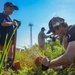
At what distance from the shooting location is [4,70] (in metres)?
2.87

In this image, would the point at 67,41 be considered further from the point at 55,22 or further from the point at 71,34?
the point at 55,22

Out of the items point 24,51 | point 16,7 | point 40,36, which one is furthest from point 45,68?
point 40,36

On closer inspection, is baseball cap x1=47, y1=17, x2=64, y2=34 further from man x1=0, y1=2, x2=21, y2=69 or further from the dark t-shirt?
man x1=0, y1=2, x2=21, y2=69

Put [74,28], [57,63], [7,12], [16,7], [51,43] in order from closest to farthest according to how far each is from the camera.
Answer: [57,63] < [74,28] < [7,12] < [16,7] < [51,43]

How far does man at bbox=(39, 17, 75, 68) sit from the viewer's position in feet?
8.44

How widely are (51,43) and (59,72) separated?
94.1 inches

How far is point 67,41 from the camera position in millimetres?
2867

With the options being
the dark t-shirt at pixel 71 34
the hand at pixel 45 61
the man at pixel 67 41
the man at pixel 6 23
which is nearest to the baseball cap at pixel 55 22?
the man at pixel 67 41

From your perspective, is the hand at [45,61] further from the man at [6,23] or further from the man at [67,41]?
the man at [6,23]

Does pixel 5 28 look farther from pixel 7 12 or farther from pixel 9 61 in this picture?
pixel 9 61

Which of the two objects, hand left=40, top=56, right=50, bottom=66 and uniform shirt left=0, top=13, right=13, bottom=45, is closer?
hand left=40, top=56, right=50, bottom=66

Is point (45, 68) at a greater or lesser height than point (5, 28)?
lesser

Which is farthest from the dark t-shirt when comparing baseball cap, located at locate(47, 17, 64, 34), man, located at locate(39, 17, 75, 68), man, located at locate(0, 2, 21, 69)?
man, located at locate(0, 2, 21, 69)

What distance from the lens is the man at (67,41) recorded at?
101 inches
